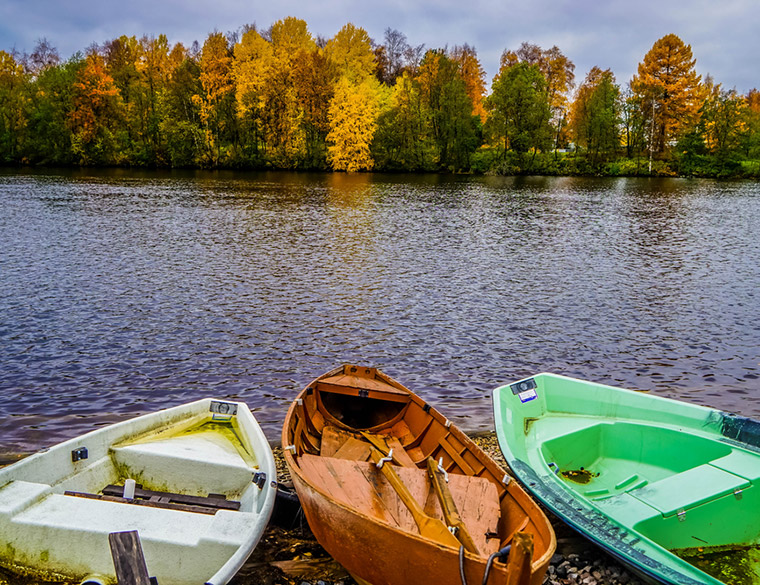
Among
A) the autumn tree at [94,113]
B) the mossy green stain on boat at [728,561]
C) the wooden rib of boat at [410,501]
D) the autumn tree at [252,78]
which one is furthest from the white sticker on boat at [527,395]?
the autumn tree at [94,113]

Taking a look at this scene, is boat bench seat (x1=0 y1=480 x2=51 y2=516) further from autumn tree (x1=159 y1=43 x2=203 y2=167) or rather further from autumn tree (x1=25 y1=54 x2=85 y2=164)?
autumn tree (x1=25 y1=54 x2=85 y2=164)

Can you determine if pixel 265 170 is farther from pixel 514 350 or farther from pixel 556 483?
pixel 556 483

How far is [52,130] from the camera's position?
78312 millimetres

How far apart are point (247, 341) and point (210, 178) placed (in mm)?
55888

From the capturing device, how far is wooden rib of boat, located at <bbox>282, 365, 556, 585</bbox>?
4.89 metres

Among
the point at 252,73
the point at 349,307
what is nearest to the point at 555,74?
the point at 252,73

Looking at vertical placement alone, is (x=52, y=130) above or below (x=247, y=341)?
above

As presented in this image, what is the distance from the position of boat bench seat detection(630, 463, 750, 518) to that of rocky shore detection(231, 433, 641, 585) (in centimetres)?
86

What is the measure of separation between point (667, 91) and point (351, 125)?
146ft

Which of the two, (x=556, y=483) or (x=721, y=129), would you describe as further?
(x=721, y=129)

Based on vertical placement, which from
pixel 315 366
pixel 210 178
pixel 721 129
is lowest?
pixel 315 366

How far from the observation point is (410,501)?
19.3 feet

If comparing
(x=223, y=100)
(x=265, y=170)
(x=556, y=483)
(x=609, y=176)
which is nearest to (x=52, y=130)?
(x=223, y=100)

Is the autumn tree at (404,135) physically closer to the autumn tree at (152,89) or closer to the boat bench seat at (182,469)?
the autumn tree at (152,89)
